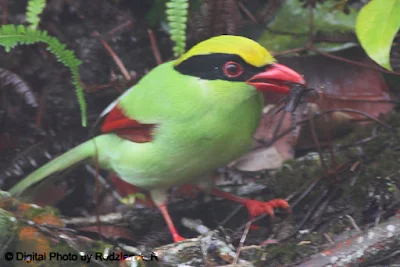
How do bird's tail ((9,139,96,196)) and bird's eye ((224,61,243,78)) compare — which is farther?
bird's tail ((9,139,96,196))

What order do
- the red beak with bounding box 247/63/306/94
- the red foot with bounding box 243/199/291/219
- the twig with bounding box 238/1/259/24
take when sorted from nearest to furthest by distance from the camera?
the red beak with bounding box 247/63/306/94, the red foot with bounding box 243/199/291/219, the twig with bounding box 238/1/259/24

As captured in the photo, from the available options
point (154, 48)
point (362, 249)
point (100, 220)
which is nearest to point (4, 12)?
point (154, 48)

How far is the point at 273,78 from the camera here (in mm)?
2344

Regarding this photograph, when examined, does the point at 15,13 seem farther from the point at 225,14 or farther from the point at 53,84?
the point at 225,14

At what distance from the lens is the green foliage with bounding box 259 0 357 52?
3.38m

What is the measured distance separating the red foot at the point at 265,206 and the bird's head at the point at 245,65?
0.57m

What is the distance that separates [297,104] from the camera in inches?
98.8

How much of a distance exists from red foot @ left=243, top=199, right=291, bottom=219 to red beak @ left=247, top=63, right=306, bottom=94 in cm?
61

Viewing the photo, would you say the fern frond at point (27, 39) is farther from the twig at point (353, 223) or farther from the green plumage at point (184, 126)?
the twig at point (353, 223)

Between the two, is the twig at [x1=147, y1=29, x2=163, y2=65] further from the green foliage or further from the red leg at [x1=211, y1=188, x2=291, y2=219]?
the red leg at [x1=211, y1=188, x2=291, y2=219]

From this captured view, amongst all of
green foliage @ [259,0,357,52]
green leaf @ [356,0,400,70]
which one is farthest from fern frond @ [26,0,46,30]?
green leaf @ [356,0,400,70]

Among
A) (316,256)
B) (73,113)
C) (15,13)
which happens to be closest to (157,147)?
(316,256)

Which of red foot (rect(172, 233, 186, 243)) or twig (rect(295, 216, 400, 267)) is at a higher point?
twig (rect(295, 216, 400, 267))

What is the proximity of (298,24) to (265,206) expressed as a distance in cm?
117
